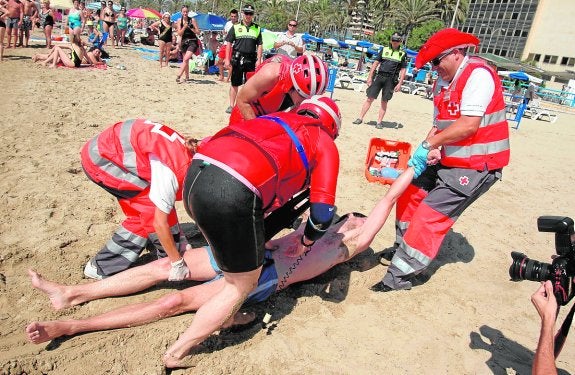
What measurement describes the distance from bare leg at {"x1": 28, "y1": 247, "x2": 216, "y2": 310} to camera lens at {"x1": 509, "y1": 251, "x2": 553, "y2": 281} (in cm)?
202

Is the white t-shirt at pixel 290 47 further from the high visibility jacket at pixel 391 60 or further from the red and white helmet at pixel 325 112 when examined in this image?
the red and white helmet at pixel 325 112

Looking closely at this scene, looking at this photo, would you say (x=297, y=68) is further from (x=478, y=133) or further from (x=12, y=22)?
(x=12, y=22)

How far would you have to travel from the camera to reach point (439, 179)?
11.9 ft

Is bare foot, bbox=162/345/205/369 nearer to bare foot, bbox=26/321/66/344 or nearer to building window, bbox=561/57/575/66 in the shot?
bare foot, bbox=26/321/66/344

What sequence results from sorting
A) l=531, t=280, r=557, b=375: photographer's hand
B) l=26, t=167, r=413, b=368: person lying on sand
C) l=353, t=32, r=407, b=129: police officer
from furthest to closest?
l=353, t=32, r=407, b=129: police officer
l=26, t=167, r=413, b=368: person lying on sand
l=531, t=280, r=557, b=375: photographer's hand

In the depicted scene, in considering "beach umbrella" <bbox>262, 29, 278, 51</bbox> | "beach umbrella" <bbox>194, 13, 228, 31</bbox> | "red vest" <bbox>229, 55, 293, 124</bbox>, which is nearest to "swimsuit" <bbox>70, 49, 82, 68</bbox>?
"beach umbrella" <bbox>262, 29, 278, 51</bbox>

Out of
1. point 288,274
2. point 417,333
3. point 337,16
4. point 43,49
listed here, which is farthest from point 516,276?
point 337,16

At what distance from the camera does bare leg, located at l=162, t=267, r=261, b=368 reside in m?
2.48

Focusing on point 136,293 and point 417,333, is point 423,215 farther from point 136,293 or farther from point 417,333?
point 136,293

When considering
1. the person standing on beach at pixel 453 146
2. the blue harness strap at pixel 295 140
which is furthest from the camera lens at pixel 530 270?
the blue harness strap at pixel 295 140

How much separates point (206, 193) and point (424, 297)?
2.33m

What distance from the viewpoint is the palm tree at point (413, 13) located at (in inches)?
2290

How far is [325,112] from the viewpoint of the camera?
2684mm

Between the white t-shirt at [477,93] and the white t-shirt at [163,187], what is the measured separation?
2.20 metres
